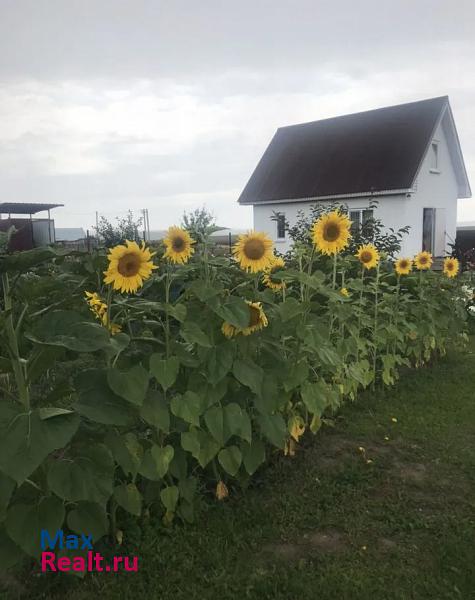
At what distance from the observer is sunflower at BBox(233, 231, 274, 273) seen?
8.61 feet

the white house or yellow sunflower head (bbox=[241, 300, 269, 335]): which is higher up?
the white house

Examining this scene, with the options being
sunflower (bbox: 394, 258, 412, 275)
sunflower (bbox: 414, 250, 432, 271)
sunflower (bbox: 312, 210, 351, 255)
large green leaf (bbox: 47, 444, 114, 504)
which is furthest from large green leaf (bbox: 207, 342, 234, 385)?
sunflower (bbox: 414, 250, 432, 271)

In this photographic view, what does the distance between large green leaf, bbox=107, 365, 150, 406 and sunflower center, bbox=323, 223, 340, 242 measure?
1392mm

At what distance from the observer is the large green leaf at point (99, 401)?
1892mm

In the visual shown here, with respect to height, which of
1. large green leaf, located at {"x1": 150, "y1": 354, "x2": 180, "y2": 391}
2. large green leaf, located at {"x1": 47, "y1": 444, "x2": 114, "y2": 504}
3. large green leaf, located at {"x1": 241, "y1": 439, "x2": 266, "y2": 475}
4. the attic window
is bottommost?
large green leaf, located at {"x1": 241, "y1": 439, "x2": 266, "y2": 475}

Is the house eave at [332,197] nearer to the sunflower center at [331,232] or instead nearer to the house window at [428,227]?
the house window at [428,227]

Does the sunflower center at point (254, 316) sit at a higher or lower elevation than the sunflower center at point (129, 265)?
lower

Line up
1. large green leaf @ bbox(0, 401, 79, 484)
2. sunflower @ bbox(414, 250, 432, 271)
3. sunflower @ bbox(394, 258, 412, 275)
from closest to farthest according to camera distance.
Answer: large green leaf @ bbox(0, 401, 79, 484)
sunflower @ bbox(394, 258, 412, 275)
sunflower @ bbox(414, 250, 432, 271)

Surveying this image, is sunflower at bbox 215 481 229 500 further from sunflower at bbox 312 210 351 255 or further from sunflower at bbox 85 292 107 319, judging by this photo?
sunflower at bbox 312 210 351 255

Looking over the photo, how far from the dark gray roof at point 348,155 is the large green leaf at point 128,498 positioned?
15330mm

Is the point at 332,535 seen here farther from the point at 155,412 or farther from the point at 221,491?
the point at 155,412

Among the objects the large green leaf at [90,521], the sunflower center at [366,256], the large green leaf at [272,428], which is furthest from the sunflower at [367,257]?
the large green leaf at [90,521]

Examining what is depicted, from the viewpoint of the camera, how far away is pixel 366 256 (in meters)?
4.11

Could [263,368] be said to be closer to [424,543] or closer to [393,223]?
[424,543]
